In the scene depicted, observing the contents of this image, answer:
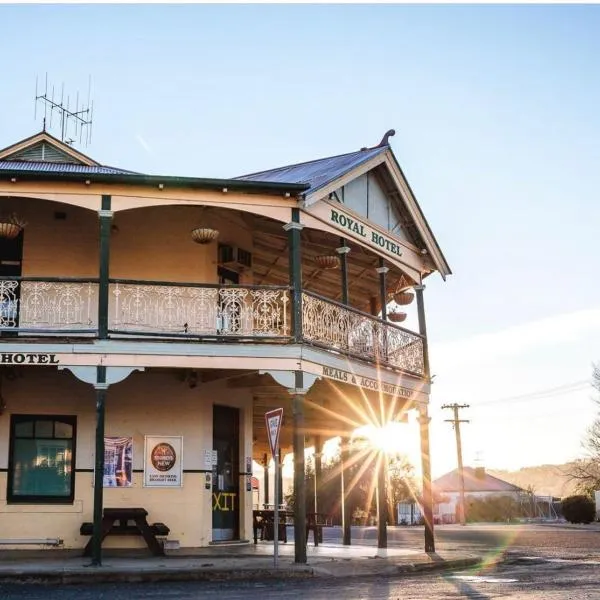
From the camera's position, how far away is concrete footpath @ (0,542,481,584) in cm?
1309

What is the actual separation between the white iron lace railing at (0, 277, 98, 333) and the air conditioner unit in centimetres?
338

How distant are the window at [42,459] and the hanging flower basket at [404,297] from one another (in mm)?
7879

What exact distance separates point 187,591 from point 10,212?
30.0 ft

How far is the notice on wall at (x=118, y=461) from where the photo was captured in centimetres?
1741

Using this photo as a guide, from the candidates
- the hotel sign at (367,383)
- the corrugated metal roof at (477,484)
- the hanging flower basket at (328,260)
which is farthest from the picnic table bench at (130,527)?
the corrugated metal roof at (477,484)

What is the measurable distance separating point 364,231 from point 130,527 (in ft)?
24.0

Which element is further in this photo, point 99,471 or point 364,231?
point 364,231

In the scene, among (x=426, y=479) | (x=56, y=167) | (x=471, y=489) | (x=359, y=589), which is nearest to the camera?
(x=359, y=589)

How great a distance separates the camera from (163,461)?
17688 millimetres

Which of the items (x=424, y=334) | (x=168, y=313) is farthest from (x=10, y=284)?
(x=424, y=334)

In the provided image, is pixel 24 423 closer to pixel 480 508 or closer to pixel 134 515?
pixel 134 515

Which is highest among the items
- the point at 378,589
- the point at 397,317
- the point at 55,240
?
the point at 55,240

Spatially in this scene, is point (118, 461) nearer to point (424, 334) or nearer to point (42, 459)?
point (42, 459)

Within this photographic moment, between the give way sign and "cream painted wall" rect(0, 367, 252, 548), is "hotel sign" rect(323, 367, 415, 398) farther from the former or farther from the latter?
"cream painted wall" rect(0, 367, 252, 548)
